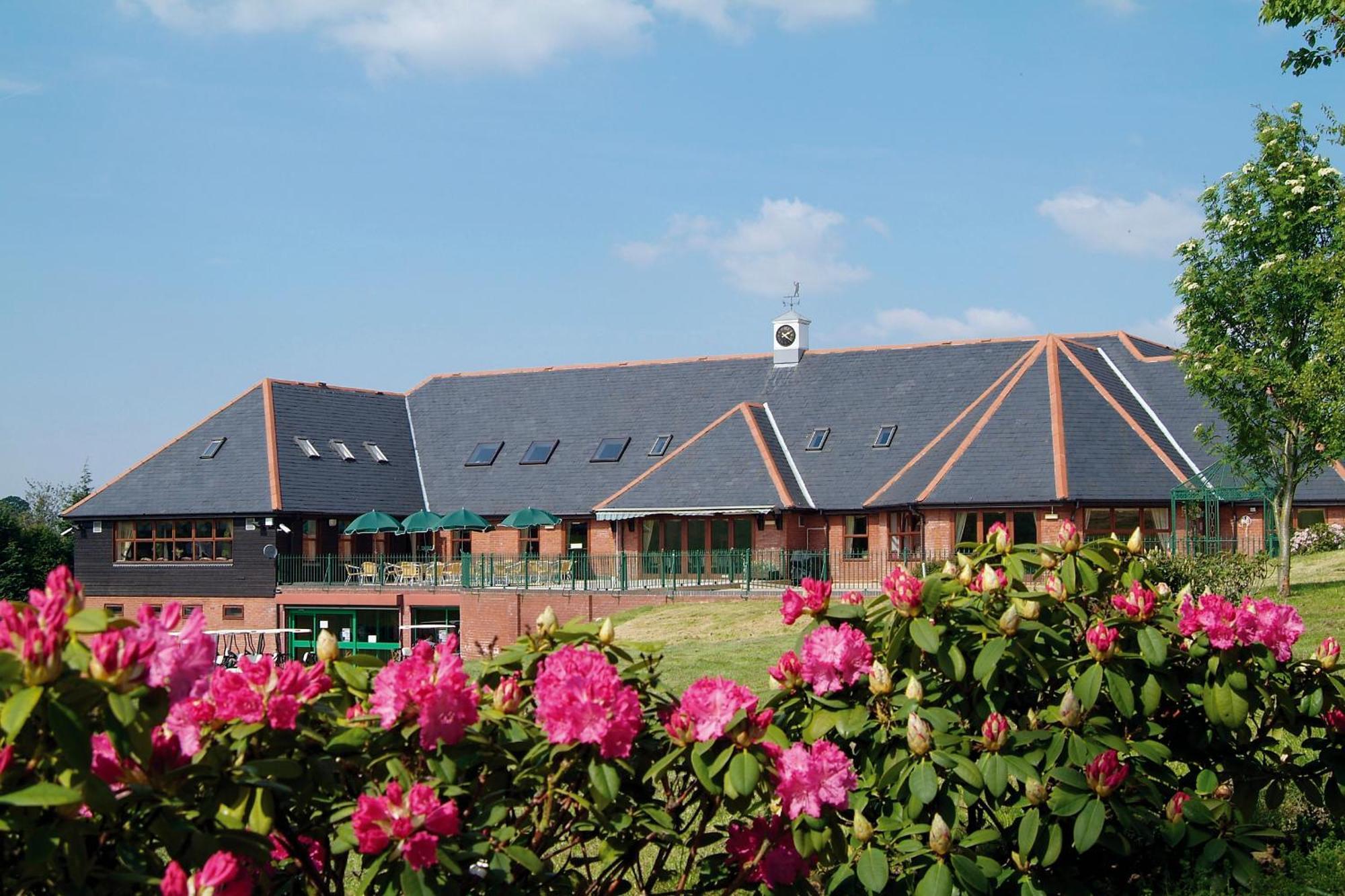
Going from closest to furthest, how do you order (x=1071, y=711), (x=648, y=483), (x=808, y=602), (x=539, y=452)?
(x=1071, y=711), (x=808, y=602), (x=648, y=483), (x=539, y=452)

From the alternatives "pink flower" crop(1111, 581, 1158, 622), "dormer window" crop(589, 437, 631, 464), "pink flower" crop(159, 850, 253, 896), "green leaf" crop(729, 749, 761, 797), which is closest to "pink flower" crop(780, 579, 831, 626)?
"green leaf" crop(729, 749, 761, 797)

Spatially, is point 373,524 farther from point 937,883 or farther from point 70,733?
point 70,733

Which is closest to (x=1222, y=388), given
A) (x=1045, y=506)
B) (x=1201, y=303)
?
(x=1201, y=303)

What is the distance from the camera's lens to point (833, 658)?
5.32m

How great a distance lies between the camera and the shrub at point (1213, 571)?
1791 centimetres

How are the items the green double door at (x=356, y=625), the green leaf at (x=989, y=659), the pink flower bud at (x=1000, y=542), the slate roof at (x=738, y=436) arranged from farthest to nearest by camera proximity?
the green double door at (x=356, y=625), the slate roof at (x=738, y=436), the pink flower bud at (x=1000, y=542), the green leaf at (x=989, y=659)

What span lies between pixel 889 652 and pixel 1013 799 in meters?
0.89

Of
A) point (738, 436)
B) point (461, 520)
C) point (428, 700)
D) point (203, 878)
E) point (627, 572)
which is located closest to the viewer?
point (203, 878)

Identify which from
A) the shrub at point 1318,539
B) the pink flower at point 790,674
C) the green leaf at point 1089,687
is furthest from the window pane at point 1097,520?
the pink flower at point 790,674

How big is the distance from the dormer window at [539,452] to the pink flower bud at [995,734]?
42.8 m

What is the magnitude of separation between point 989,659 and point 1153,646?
74cm

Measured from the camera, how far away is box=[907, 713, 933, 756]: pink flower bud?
5.09 m

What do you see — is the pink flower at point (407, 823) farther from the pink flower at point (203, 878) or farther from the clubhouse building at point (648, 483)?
the clubhouse building at point (648, 483)

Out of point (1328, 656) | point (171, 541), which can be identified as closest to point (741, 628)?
point (1328, 656)
